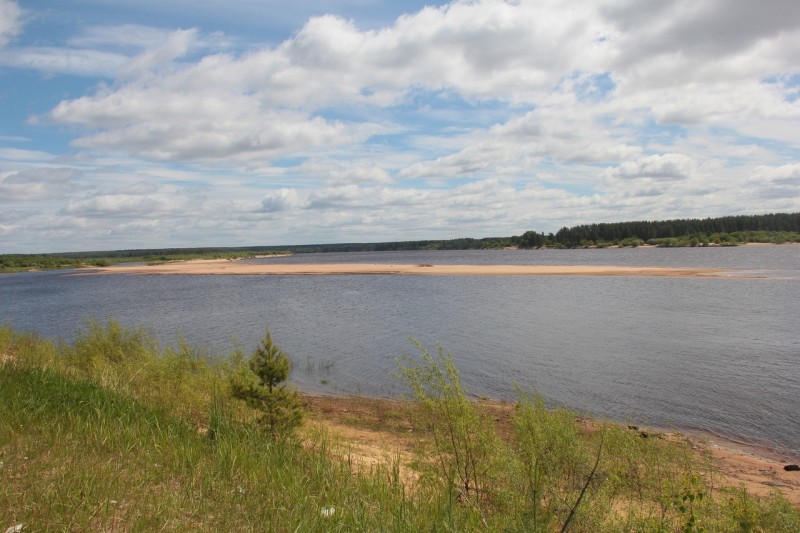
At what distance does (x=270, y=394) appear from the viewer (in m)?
11.8

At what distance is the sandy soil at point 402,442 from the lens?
1307 centimetres

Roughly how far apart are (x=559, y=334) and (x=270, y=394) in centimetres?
2613

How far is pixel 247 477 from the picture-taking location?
5.97m

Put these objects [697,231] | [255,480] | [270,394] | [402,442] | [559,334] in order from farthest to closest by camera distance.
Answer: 1. [697,231]
2. [559,334]
3. [402,442]
4. [270,394]
5. [255,480]

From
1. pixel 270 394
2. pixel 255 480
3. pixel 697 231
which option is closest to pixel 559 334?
pixel 270 394

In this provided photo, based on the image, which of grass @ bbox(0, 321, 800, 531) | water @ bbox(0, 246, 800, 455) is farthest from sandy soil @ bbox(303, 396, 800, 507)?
grass @ bbox(0, 321, 800, 531)

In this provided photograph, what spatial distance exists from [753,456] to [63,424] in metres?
17.4

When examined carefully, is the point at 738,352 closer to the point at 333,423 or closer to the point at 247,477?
the point at 333,423

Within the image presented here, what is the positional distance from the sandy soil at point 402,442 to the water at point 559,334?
149 centimetres

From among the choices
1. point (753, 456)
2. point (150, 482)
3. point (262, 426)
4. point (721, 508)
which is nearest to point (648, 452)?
point (721, 508)

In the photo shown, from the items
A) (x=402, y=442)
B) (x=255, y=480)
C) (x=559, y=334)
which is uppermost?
(x=255, y=480)

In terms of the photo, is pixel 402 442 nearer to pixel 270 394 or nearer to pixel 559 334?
pixel 270 394

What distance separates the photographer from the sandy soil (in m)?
13.1

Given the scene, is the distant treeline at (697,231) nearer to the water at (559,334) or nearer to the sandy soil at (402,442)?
the water at (559,334)
